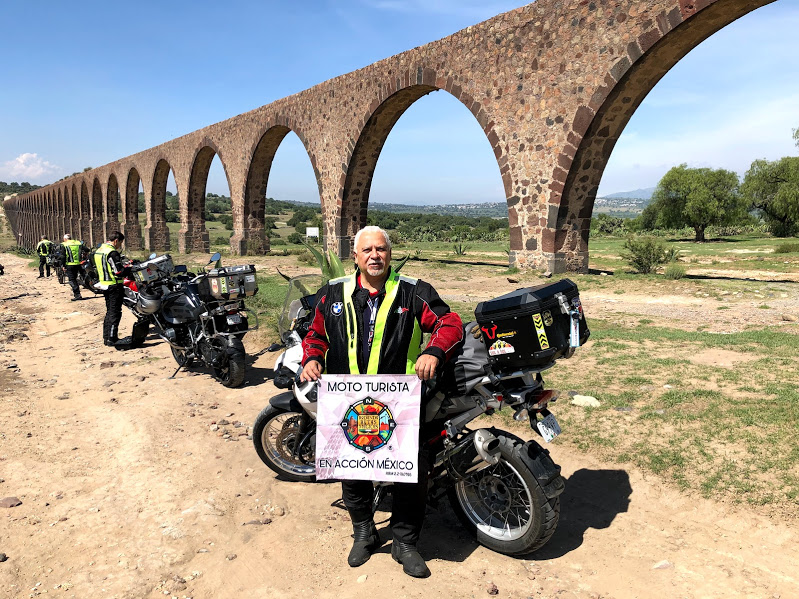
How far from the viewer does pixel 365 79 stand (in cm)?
1553

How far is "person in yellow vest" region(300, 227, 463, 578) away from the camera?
7.63ft

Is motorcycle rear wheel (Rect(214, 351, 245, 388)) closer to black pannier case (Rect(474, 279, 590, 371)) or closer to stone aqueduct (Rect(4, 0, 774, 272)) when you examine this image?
black pannier case (Rect(474, 279, 590, 371))

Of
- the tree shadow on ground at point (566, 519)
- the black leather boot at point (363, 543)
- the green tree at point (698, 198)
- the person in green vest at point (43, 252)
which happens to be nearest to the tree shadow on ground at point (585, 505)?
the tree shadow on ground at point (566, 519)

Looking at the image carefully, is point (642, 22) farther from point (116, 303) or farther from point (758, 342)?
point (116, 303)

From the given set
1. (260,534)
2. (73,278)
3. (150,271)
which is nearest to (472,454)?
(260,534)

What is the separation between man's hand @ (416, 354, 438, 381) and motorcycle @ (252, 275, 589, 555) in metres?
0.14

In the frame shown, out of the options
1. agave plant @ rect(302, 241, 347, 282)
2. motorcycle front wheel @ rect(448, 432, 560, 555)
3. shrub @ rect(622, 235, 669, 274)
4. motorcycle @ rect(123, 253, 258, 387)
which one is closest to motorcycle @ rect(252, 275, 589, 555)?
motorcycle front wheel @ rect(448, 432, 560, 555)

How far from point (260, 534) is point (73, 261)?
422 inches

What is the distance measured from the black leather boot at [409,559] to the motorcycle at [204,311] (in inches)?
117

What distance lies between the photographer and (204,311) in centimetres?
541

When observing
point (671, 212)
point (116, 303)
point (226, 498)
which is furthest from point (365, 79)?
point (671, 212)

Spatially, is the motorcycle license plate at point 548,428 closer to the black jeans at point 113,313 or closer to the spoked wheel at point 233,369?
the spoked wheel at point 233,369

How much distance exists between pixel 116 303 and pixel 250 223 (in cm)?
1524

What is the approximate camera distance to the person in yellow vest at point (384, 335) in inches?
91.6
